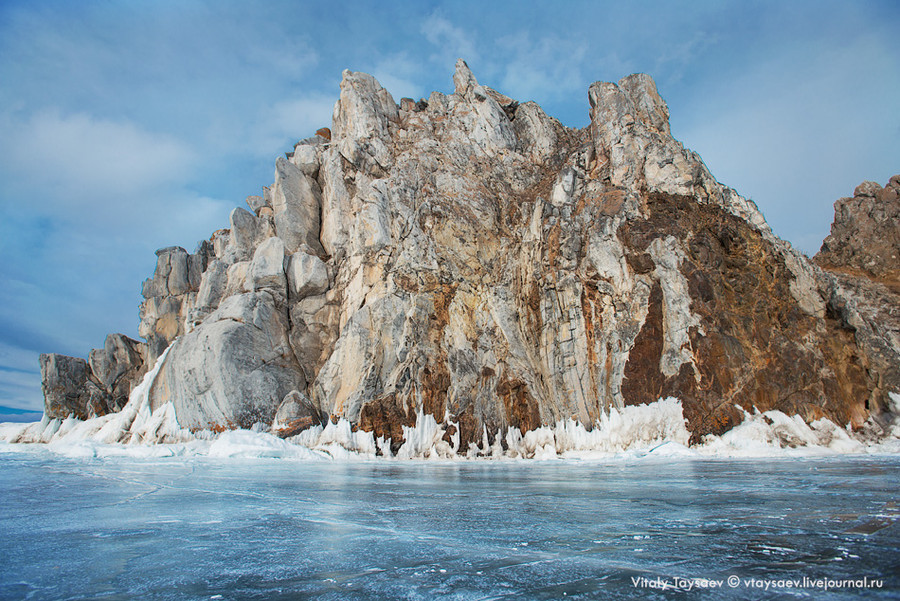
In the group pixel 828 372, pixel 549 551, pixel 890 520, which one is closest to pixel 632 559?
pixel 549 551

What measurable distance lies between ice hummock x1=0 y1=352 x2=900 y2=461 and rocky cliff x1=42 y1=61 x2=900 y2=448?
1.79 ft

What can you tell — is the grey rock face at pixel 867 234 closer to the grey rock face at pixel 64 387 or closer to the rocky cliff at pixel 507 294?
the rocky cliff at pixel 507 294

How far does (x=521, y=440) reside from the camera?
2617cm

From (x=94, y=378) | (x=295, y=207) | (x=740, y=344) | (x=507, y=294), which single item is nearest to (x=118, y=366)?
(x=94, y=378)

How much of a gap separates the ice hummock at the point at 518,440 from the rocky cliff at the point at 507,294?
0.55 meters

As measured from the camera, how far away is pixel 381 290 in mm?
29938

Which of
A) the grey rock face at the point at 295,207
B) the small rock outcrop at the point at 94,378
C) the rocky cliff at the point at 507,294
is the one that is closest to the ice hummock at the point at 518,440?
the rocky cliff at the point at 507,294

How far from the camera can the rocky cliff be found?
22688mm

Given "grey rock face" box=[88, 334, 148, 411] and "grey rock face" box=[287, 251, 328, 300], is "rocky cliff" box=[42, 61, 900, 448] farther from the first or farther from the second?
"grey rock face" box=[88, 334, 148, 411]

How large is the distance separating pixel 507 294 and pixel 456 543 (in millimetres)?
25654

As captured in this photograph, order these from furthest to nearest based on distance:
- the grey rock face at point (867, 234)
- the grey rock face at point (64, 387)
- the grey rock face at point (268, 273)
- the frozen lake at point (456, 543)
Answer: the grey rock face at point (64, 387) < the grey rock face at point (867, 234) < the grey rock face at point (268, 273) < the frozen lake at point (456, 543)

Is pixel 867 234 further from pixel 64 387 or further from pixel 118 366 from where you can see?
pixel 64 387

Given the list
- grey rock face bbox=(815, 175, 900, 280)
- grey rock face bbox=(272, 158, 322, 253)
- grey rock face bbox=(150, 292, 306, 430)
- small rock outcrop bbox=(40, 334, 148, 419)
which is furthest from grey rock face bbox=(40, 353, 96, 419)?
grey rock face bbox=(815, 175, 900, 280)

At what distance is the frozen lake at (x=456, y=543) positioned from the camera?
11.0 ft
